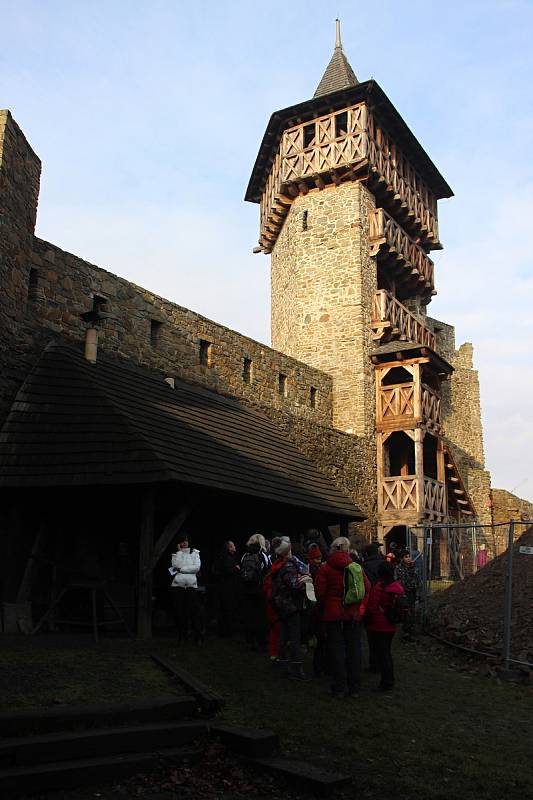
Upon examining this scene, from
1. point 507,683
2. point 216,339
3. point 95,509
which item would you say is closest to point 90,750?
point 507,683

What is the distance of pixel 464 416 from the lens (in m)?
31.4

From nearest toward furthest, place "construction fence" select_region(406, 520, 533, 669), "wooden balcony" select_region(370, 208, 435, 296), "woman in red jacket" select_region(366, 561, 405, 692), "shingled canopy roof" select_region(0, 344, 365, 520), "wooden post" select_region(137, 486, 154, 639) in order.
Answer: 1. "woman in red jacket" select_region(366, 561, 405, 692)
2. "construction fence" select_region(406, 520, 533, 669)
3. "wooden post" select_region(137, 486, 154, 639)
4. "shingled canopy roof" select_region(0, 344, 365, 520)
5. "wooden balcony" select_region(370, 208, 435, 296)

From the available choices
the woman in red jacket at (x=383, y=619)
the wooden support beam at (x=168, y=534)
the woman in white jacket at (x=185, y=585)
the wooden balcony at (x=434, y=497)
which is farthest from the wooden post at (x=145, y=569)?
the wooden balcony at (x=434, y=497)

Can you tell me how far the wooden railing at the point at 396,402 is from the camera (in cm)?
2175

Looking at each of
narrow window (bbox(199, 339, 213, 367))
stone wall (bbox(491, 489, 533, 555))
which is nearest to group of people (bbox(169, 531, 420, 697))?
narrow window (bbox(199, 339, 213, 367))

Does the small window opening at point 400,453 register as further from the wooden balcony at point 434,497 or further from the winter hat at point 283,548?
the winter hat at point 283,548

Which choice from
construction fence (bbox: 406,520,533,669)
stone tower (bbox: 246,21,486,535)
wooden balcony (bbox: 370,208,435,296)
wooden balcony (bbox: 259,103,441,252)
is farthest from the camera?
wooden balcony (bbox: 370,208,435,296)

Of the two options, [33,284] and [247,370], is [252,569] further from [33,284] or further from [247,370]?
[247,370]

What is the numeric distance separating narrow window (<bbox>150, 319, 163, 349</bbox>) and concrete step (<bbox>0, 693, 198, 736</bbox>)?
10.2 metres

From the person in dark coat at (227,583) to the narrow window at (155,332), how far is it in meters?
6.38

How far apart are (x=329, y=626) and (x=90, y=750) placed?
2742mm

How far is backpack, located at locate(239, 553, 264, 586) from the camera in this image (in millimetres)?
8383

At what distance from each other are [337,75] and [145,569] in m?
22.9

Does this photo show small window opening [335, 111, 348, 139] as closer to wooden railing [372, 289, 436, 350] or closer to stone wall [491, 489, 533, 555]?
wooden railing [372, 289, 436, 350]
